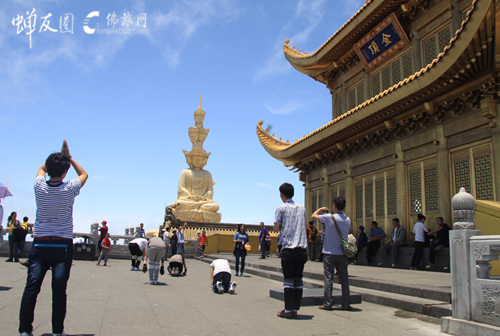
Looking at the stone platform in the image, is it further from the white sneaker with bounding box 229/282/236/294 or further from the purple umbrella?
the purple umbrella

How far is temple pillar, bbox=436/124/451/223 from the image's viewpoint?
9.41 metres

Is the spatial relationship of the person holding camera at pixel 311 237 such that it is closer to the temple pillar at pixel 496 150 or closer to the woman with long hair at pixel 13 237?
the temple pillar at pixel 496 150

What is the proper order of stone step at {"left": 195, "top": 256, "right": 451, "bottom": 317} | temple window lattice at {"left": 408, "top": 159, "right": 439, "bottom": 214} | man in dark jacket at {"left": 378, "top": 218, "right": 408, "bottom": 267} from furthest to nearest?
man in dark jacket at {"left": 378, "top": 218, "right": 408, "bottom": 267}
temple window lattice at {"left": 408, "top": 159, "right": 439, "bottom": 214}
stone step at {"left": 195, "top": 256, "right": 451, "bottom": 317}

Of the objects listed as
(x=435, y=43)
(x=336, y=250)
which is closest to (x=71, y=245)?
(x=336, y=250)

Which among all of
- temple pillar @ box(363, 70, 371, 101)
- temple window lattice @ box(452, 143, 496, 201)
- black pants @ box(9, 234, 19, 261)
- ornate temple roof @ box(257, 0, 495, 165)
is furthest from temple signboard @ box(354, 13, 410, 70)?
black pants @ box(9, 234, 19, 261)

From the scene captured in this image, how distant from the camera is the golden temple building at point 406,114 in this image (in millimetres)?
8305

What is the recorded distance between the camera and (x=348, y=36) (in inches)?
554

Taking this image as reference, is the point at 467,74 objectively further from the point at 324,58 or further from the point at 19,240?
the point at 19,240

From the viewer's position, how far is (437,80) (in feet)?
28.6

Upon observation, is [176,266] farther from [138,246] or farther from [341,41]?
[341,41]

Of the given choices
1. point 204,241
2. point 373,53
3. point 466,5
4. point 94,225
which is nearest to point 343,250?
point 466,5

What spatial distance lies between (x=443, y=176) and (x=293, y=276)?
20.6 feet

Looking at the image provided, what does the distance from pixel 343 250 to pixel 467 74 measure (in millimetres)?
5360

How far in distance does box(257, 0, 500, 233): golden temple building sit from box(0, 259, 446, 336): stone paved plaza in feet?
Answer: 16.2
